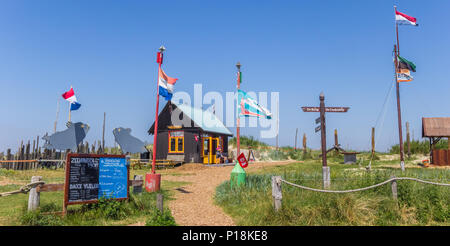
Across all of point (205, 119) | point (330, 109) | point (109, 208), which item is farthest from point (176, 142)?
point (109, 208)

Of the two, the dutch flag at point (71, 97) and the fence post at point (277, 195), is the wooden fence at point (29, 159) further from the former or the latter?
the fence post at point (277, 195)

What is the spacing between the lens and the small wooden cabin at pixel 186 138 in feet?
81.9

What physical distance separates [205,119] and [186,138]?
4.01 metres

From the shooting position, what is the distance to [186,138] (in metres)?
25.0

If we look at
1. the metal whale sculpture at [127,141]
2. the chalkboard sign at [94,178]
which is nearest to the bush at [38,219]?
the chalkboard sign at [94,178]

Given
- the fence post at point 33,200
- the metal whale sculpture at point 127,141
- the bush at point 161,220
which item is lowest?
the bush at point 161,220

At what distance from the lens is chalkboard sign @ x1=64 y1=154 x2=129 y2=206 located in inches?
279

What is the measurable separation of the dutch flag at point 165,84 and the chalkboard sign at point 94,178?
3.82 m

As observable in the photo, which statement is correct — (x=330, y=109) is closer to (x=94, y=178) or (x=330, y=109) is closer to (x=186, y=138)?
(x=94, y=178)

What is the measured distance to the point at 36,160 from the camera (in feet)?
64.0
